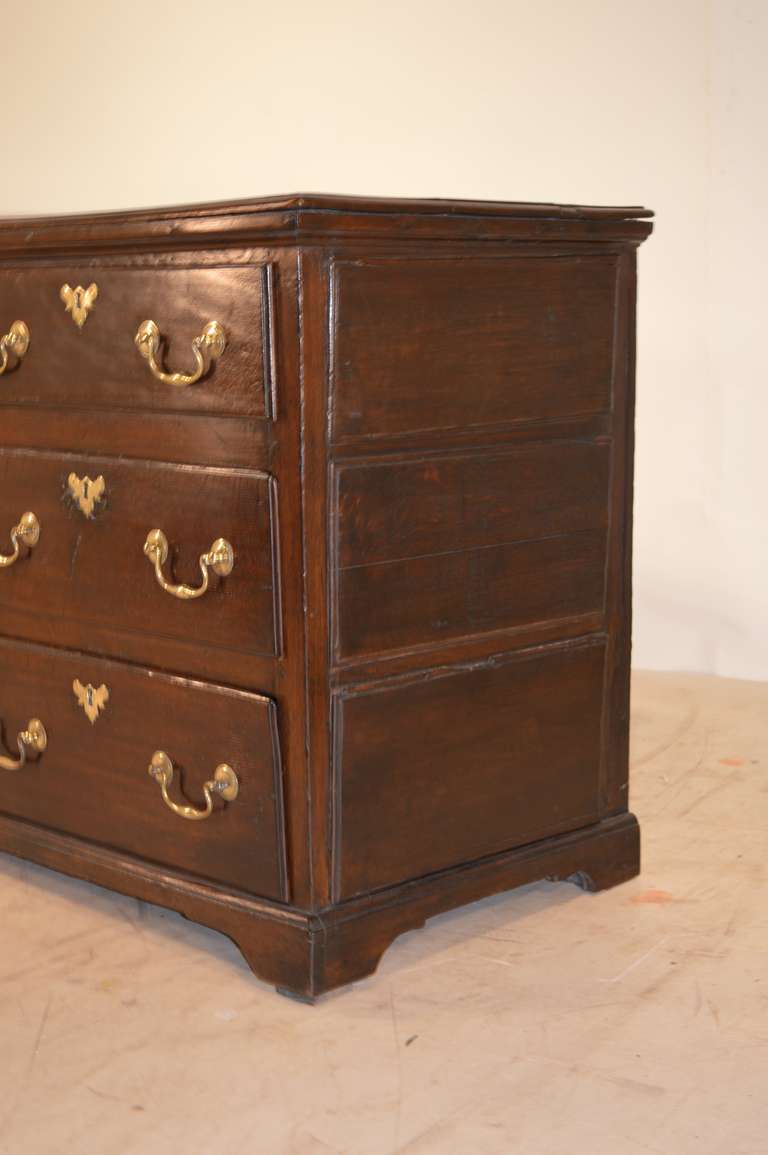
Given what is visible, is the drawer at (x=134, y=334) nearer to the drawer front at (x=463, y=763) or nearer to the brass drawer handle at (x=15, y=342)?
the brass drawer handle at (x=15, y=342)

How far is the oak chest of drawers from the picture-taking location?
6.08 ft

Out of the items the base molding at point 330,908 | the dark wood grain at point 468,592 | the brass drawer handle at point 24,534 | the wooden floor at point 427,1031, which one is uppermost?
the brass drawer handle at point 24,534

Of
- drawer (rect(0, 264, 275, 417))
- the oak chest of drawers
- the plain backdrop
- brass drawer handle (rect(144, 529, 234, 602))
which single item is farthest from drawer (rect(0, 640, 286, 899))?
the plain backdrop

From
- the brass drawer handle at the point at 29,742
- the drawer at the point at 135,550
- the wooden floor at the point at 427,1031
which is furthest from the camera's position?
the brass drawer handle at the point at 29,742

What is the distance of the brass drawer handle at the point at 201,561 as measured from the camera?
190 centimetres

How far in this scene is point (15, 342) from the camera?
2.11 meters

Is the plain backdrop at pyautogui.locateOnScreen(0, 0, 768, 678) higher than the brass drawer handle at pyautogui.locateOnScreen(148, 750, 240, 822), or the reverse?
the plain backdrop at pyautogui.locateOnScreen(0, 0, 768, 678)

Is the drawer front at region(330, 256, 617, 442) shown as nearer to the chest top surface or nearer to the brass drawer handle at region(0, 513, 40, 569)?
the chest top surface

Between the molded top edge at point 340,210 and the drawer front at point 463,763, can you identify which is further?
the drawer front at point 463,763

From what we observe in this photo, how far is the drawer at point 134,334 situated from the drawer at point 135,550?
0.08m

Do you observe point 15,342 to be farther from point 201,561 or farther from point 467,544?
point 467,544

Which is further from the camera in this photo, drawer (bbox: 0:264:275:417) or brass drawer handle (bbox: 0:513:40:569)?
brass drawer handle (bbox: 0:513:40:569)

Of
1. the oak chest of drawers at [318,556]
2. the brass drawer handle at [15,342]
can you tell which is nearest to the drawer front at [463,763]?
the oak chest of drawers at [318,556]

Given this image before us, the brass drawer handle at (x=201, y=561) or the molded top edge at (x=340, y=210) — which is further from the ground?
the molded top edge at (x=340, y=210)
